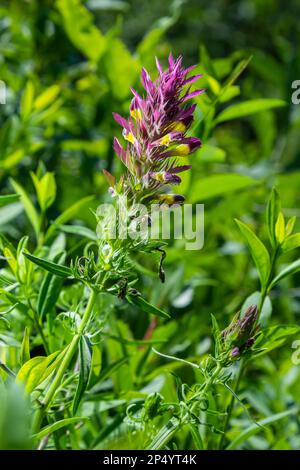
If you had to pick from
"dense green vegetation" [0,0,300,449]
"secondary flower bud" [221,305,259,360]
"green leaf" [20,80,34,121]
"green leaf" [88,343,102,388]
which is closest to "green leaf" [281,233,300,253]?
"dense green vegetation" [0,0,300,449]

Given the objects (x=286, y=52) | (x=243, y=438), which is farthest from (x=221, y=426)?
(x=286, y=52)

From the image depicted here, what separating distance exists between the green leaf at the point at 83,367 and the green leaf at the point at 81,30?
2.88 ft

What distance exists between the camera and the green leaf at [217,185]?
114cm

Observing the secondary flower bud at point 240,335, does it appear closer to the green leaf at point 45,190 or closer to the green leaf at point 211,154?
the green leaf at point 45,190

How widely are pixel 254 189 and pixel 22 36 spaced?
0.64m

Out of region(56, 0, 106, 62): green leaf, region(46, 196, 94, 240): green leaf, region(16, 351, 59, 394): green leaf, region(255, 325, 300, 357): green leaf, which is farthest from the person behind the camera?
region(56, 0, 106, 62): green leaf

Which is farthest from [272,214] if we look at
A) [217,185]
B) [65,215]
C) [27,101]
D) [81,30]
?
[81,30]

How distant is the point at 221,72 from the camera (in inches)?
52.1

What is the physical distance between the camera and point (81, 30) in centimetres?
142

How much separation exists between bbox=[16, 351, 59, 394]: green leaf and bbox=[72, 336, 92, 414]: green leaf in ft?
0.10

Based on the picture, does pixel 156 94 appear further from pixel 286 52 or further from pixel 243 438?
pixel 286 52

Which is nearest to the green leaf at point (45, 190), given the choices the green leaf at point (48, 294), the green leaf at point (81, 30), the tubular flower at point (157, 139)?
the green leaf at point (48, 294)

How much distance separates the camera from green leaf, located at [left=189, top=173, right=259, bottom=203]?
1.14 metres

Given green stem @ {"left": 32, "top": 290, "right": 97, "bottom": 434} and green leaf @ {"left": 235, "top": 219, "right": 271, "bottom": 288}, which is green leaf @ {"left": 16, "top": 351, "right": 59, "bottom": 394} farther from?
green leaf @ {"left": 235, "top": 219, "right": 271, "bottom": 288}
